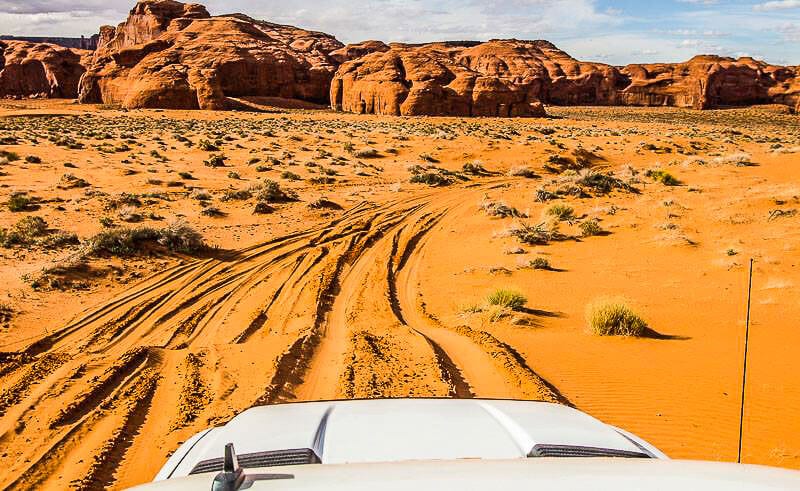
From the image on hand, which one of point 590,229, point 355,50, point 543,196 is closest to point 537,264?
point 590,229

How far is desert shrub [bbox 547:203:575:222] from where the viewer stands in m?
18.6

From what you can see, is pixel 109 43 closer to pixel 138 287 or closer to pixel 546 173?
pixel 546 173

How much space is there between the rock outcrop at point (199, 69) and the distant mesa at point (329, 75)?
0.15 metres

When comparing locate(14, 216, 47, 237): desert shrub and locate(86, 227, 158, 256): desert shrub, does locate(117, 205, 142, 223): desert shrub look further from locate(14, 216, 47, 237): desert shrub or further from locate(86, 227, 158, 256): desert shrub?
locate(86, 227, 158, 256): desert shrub

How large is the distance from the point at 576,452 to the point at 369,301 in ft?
27.0

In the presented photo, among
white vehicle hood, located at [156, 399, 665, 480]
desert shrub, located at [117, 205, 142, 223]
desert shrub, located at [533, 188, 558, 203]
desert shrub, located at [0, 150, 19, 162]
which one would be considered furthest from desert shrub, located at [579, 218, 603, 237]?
desert shrub, located at [0, 150, 19, 162]

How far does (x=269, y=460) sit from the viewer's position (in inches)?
89.1

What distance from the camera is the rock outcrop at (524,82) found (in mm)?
65500

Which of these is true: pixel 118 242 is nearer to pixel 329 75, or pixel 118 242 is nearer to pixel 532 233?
pixel 532 233

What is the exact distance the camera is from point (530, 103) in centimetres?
6962

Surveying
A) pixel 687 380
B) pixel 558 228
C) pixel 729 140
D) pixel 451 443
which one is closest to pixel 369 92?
pixel 729 140

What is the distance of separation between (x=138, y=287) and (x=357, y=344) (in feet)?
18.1

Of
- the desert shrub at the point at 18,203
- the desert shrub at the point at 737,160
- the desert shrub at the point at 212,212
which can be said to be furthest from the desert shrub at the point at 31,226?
the desert shrub at the point at 737,160

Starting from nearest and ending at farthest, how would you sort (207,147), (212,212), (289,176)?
(212,212) → (289,176) → (207,147)
